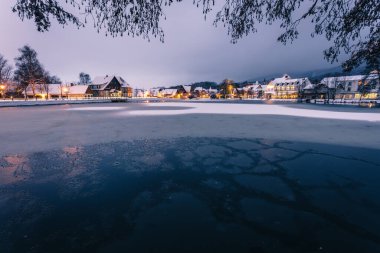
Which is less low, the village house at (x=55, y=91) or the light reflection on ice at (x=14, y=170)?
the village house at (x=55, y=91)

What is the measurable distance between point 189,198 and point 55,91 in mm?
82226

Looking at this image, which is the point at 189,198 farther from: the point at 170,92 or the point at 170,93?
the point at 170,92

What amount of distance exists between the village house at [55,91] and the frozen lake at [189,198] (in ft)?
214

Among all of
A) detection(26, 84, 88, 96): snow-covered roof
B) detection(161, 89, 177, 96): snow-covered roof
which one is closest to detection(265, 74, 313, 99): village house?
detection(161, 89, 177, 96): snow-covered roof

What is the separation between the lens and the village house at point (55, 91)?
2584 inches

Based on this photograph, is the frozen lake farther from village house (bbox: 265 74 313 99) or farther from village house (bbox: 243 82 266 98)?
village house (bbox: 243 82 266 98)

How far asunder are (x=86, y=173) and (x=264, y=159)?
5184mm

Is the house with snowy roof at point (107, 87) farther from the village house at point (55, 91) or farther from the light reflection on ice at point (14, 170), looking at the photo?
the light reflection on ice at point (14, 170)

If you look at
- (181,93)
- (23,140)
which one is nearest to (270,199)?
(23,140)

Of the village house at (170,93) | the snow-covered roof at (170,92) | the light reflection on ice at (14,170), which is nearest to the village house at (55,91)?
the village house at (170,93)

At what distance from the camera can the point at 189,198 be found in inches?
172

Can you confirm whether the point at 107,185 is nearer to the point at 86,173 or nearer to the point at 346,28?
the point at 86,173

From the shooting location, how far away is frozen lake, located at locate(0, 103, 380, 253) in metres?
3.14

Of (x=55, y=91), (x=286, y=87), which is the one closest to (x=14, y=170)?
(x=55, y=91)
